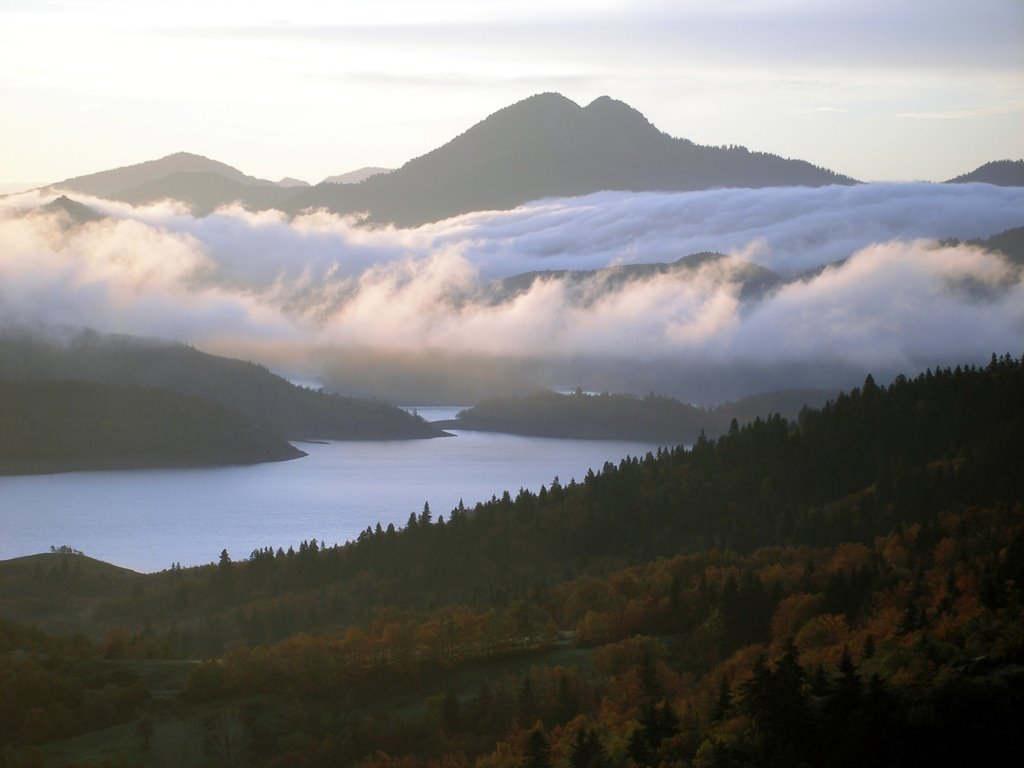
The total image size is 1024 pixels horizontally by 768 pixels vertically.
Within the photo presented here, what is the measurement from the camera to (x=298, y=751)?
60.0 metres

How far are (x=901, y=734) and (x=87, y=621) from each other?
201 ft

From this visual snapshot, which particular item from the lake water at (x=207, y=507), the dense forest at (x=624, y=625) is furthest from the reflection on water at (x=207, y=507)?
the dense forest at (x=624, y=625)

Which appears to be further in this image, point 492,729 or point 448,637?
point 448,637

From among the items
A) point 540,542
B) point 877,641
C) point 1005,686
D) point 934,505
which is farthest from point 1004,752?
point 540,542

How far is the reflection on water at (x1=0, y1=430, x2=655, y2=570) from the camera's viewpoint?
141 meters

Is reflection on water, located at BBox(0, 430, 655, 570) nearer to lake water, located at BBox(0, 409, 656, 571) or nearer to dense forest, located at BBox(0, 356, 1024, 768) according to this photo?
lake water, located at BBox(0, 409, 656, 571)

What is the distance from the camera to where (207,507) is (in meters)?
168

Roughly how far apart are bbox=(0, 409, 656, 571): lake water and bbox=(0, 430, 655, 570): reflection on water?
11 centimetres

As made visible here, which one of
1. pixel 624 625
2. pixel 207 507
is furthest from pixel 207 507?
pixel 624 625

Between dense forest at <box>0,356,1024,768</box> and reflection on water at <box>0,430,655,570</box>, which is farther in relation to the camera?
reflection on water at <box>0,430,655,570</box>

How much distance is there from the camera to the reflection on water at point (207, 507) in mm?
141125

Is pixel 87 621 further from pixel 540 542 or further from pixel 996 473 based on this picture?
pixel 996 473

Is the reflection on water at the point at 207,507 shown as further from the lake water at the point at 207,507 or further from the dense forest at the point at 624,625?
the dense forest at the point at 624,625

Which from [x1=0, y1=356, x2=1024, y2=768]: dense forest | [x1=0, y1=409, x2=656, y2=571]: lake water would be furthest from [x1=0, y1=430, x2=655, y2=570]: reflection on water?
[x1=0, y1=356, x2=1024, y2=768]: dense forest
